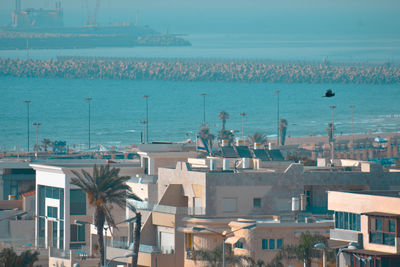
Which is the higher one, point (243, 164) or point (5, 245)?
point (243, 164)

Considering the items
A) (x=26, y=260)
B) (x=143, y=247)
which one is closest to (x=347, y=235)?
(x=143, y=247)

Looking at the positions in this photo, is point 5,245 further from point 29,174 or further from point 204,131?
point 204,131

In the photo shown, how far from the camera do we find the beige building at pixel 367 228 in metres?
29.8

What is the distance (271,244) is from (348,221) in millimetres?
3069

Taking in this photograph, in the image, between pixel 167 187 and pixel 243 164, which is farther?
pixel 243 164

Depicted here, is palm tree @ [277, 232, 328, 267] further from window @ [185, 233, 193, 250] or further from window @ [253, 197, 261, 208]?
window @ [253, 197, 261, 208]

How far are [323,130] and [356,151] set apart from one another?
225 feet

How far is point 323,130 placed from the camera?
179 m

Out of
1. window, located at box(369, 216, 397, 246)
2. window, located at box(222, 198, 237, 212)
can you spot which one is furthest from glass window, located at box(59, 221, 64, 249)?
window, located at box(369, 216, 397, 246)

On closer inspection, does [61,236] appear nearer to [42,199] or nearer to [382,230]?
[42,199]

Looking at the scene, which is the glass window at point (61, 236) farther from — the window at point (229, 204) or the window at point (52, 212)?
the window at point (229, 204)

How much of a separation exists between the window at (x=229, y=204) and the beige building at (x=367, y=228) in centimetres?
553

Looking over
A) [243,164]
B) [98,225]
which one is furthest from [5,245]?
[243,164]

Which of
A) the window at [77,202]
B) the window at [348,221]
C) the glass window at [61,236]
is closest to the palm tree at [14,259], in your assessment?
the window at [348,221]
